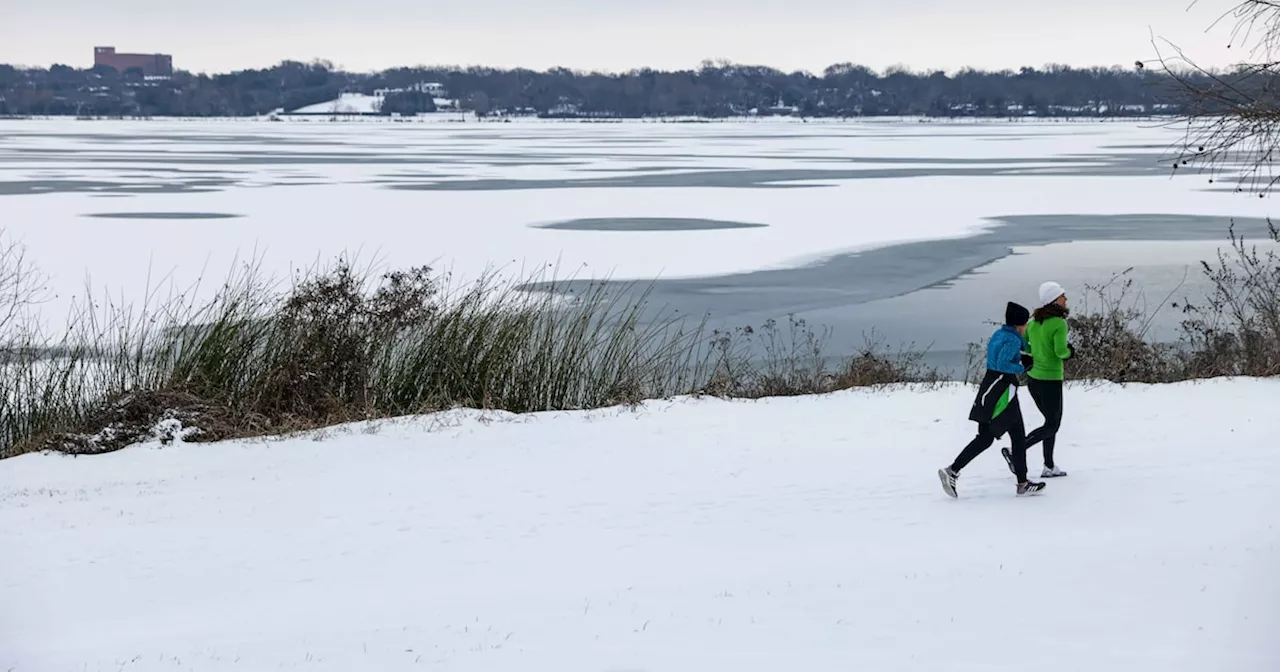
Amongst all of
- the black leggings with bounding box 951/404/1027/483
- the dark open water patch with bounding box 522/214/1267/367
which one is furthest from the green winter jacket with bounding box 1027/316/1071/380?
the dark open water patch with bounding box 522/214/1267/367

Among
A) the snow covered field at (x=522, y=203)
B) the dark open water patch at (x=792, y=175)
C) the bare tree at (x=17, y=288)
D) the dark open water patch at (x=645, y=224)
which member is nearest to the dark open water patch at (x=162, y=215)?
the snow covered field at (x=522, y=203)

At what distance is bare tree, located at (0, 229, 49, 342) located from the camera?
15508mm

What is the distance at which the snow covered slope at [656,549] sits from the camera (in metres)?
6.37

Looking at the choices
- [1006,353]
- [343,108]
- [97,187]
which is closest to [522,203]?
[97,187]

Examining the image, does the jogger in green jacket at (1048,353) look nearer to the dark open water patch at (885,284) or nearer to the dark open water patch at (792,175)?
the dark open water patch at (885,284)

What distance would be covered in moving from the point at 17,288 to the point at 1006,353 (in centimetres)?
1387

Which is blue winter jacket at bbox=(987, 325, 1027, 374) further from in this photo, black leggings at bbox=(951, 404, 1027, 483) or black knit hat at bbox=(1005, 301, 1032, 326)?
black leggings at bbox=(951, 404, 1027, 483)

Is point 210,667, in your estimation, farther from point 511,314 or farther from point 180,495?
point 511,314

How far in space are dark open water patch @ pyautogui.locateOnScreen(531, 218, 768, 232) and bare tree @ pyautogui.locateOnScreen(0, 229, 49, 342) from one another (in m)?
9.80

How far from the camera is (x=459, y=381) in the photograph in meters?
13.6

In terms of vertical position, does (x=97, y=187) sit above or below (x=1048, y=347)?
below

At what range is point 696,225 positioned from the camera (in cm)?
2834

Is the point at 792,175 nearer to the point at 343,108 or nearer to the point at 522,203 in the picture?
the point at 522,203

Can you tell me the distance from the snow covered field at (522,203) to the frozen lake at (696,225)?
10 cm
